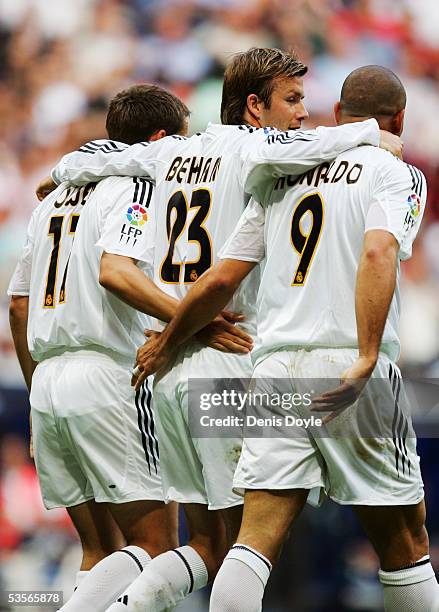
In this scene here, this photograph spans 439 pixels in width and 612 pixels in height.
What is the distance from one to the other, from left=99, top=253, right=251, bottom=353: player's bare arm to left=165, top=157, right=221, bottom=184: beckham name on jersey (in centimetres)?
38

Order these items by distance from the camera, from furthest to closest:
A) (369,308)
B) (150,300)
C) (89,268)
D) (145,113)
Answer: (145,113), (89,268), (150,300), (369,308)

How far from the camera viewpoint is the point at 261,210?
371 centimetres

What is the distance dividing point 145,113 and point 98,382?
4.00 ft

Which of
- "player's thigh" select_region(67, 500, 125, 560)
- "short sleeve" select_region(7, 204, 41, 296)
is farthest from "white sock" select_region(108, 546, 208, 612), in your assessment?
"short sleeve" select_region(7, 204, 41, 296)

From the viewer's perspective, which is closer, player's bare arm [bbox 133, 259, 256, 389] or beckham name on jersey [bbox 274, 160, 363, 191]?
beckham name on jersey [bbox 274, 160, 363, 191]

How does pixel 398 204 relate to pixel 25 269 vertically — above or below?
above

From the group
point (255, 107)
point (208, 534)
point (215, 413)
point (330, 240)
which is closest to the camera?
point (330, 240)

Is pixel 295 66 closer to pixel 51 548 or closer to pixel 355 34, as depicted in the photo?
pixel 51 548

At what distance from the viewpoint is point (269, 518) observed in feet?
10.8

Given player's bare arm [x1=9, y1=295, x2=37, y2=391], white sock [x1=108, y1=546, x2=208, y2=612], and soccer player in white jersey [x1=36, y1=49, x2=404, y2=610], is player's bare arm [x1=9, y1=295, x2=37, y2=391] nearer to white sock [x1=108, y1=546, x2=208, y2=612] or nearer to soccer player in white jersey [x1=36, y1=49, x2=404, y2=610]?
soccer player in white jersey [x1=36, y1=49, x2=404, y2=610]

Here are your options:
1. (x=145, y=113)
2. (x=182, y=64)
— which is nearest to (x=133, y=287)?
(x=145, y=113)

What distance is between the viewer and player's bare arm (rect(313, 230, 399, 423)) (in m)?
3.21

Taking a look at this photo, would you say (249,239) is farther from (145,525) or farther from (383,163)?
(145,525)

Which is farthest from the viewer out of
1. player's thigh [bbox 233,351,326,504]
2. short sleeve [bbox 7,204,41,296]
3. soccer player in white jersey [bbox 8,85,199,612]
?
short sleeve [bbox 7,204,41,296]
